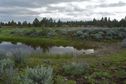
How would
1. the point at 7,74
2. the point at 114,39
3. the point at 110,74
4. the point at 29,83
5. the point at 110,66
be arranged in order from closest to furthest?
the point at 29,83, the point at 7,74, the point at 110,74, the point at 110,66, the point at 114,39

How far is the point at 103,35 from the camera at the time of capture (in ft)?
123

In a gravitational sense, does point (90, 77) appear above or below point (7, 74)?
below

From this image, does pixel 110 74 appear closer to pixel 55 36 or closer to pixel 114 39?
pixel 114 39

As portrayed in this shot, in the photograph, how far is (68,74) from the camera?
1097cm

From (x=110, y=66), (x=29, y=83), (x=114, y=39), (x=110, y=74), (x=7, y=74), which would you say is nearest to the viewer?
(x=29, y=83)

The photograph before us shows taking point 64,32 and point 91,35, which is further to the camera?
point 64,32

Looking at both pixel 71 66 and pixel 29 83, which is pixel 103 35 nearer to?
pixel 71 66

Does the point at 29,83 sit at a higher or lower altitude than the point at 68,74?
higher

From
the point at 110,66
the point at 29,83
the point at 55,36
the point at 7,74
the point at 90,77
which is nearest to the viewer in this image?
the point at 29,83

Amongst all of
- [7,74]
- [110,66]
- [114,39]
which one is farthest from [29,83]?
[114,39]

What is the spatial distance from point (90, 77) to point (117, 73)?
5.49ft

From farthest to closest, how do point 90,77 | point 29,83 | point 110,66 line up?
point 110,66 → point 90,77 → point 29,83

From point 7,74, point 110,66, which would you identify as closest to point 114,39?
point 110,66

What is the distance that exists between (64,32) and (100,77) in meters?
33.2
